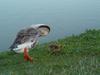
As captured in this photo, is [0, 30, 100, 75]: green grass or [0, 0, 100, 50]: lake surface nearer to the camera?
[0, 30, 100, 75]: green grass

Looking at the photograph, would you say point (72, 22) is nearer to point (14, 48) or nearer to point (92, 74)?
point (14, 48)

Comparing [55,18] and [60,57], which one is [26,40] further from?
[55,18]

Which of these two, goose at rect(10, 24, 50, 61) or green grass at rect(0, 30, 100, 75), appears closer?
green grass at rect(0, 30, 100, 75)

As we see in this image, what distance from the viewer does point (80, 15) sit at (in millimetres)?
21719

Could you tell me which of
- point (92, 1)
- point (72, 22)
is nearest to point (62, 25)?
point (72, 22)

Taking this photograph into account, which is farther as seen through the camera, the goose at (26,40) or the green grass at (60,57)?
the goose at (26,40)

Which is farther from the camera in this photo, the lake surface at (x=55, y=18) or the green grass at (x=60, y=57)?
the lake surface at (x=55, y=18)

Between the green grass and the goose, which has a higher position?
the goose

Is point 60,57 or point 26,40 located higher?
point 26,40

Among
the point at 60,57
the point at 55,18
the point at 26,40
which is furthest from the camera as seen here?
the point at 55,18

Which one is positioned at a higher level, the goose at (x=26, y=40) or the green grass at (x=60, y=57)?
the goose at (x=26, y=40)

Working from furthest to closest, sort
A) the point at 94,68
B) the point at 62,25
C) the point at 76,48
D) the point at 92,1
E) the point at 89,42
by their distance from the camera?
the point at 92,1 < the point at 62,25 < the point at 89,42 < the point at 76,48 < the point at 94,68

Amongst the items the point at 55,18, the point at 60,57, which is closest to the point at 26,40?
the point at 60,57

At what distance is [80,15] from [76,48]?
1228 cm
